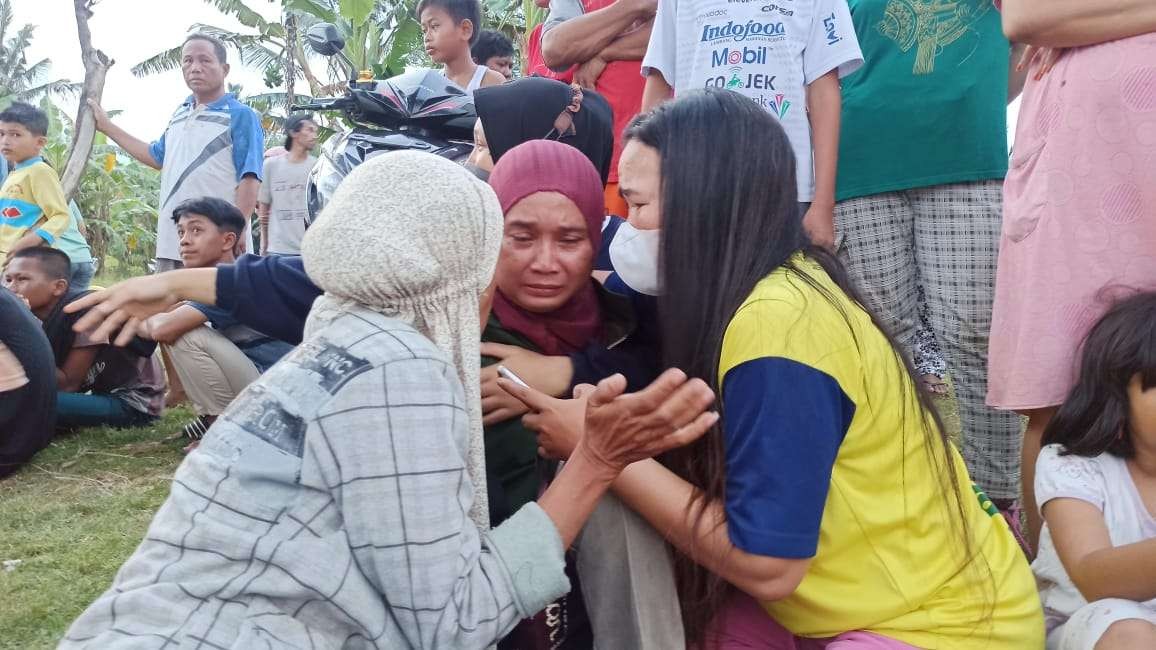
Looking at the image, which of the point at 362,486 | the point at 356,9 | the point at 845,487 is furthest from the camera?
the point at 356,9

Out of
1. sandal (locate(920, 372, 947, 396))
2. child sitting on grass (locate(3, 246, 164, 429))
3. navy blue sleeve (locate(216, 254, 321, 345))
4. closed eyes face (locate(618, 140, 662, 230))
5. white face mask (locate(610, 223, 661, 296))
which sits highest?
closed eyes face (locate(618, 140, 662, 230))

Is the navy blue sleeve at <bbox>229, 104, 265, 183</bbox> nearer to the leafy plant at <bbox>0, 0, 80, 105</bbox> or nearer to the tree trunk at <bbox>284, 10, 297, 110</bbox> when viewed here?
the tree trunk at <bbox>284, 10, 297, 110</bbox>

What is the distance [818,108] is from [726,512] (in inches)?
66.1

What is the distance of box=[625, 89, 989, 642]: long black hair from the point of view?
5.78 ft

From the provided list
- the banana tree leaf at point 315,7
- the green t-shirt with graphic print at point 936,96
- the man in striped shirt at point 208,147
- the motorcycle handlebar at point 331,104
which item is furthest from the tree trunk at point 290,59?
the green t-shirt with graphic print at point 936,96

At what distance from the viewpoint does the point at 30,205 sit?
6.62 meters

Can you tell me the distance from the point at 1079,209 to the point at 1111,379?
407mm

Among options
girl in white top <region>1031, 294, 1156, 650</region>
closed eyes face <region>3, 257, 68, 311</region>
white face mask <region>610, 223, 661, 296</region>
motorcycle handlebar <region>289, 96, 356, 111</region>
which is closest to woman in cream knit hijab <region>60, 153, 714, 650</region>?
white face mask <region>610, 223, 661, 296</region>

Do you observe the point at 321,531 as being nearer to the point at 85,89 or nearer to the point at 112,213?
the point at 85,89

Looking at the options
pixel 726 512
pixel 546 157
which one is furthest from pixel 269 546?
pixel 546 157

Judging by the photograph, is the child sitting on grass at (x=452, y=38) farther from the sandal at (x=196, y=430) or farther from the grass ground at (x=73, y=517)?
the grass ground at (x=73, y=517)

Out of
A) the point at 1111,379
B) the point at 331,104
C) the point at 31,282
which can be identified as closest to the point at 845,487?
the point at 1111,379

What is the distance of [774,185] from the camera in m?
1.79

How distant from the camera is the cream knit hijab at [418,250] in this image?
1507 mm
